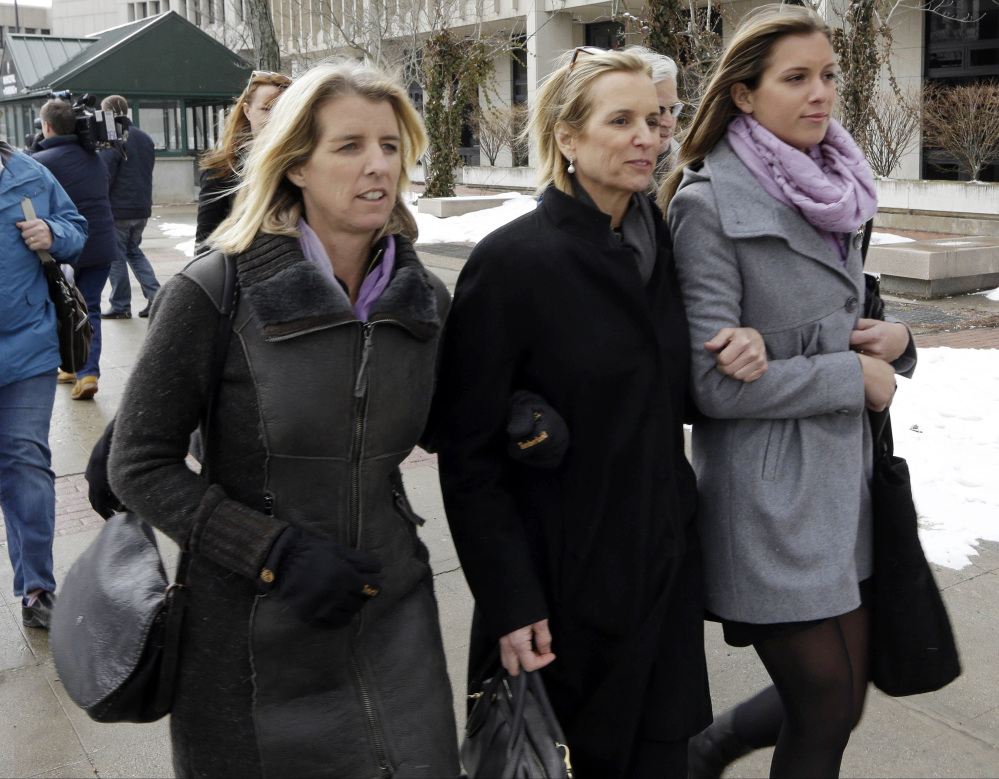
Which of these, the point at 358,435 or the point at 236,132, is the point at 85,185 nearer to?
the point at 236,132

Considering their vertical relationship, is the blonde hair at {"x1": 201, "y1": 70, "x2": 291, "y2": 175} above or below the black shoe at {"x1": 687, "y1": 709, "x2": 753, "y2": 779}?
above

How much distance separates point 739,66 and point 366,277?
1023 millimetres

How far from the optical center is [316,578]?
6.15 feet

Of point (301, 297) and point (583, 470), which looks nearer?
point (301, 297)

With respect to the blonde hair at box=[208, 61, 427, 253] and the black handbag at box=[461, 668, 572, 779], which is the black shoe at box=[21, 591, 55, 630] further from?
the blonde hair at box=[208, 61, 427, 253]

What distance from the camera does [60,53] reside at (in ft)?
106

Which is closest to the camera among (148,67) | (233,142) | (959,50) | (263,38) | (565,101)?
(565,101)

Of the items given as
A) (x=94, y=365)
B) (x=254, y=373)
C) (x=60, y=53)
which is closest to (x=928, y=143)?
(x=94, y=365)

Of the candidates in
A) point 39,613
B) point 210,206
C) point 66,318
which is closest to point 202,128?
point 210,206

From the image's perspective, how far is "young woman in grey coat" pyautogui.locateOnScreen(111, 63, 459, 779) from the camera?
195 cm

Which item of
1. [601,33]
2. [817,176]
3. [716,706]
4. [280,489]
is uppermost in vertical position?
[601,33]

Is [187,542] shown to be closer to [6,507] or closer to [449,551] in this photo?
[6,507]

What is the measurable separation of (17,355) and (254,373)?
101 inches

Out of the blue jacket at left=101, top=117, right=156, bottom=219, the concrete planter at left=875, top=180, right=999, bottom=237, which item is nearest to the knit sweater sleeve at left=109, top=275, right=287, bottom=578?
the blue jacket at left=101, top=117, right=156, bottom=219
